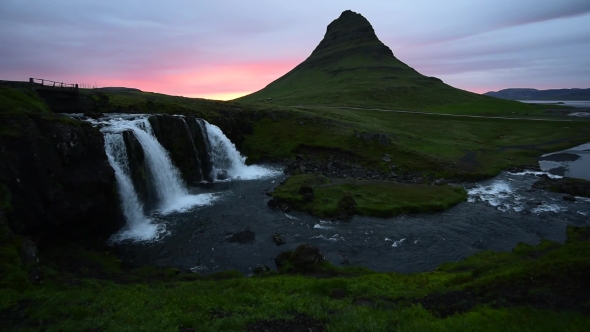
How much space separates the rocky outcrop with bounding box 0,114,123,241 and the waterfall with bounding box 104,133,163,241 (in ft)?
3.94

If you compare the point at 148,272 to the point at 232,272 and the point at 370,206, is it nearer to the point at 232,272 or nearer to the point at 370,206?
the point at 232,272

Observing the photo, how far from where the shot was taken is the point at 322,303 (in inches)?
685

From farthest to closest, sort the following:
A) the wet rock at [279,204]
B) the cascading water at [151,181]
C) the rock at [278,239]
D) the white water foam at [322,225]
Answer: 1. the wet rock at [279,204]
2. the cascading water at [151,181]
3. the white water foam at [322,225]
4. the rock at [278,239]

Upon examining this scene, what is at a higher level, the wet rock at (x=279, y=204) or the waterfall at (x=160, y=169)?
the waterfall at (x=160, y=169)

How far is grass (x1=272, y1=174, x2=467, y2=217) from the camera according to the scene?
3906cm

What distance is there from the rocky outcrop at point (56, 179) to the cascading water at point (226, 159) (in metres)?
25.6

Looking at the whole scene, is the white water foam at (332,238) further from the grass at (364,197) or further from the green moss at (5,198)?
the green moss at (5,198)

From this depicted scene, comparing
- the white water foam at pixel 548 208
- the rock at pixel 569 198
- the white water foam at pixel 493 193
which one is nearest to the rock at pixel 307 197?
the white water foam at pixel 493 193

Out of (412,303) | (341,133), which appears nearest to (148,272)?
(412,303)

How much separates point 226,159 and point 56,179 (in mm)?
33801

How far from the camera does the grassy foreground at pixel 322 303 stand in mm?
14188

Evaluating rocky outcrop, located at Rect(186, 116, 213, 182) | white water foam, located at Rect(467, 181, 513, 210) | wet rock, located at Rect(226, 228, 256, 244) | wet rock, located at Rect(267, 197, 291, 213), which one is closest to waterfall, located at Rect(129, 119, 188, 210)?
rocky outcrop, located at Rect(186, 116, 213, 182)

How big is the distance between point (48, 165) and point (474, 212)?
45.3m

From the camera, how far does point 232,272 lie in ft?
82.2
